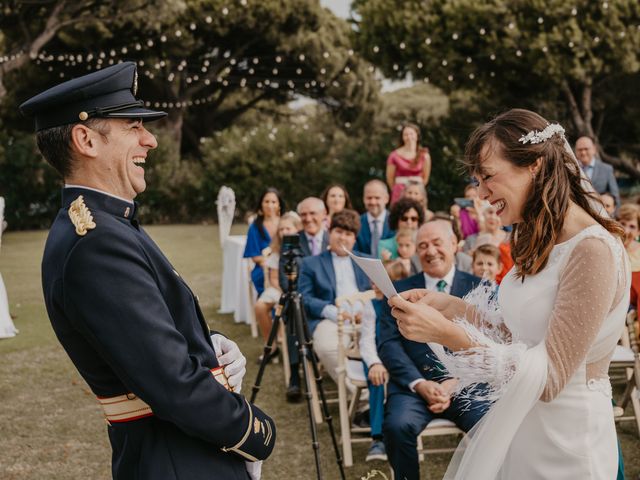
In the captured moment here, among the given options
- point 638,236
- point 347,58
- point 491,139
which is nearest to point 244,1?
point 347,58

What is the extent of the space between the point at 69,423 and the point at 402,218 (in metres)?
3.35

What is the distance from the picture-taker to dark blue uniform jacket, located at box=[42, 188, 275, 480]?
4.93ft

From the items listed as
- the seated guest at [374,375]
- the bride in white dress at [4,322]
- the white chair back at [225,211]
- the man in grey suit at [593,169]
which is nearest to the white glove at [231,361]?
the seated guest at [374,375]

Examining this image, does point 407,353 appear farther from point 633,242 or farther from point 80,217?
point 80,217

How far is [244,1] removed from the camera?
21922mm

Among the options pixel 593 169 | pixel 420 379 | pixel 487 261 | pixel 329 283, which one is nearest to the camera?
pixel 420 379

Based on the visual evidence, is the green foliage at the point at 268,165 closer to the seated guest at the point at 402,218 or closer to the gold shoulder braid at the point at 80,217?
the seated guest at the point at 402,218

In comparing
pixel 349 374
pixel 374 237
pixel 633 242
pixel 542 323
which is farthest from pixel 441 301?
pixel 374 237

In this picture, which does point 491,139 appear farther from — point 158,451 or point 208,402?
point 158,451

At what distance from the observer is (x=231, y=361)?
186 centimetres

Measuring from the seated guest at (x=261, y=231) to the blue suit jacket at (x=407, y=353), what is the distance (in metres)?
3.34

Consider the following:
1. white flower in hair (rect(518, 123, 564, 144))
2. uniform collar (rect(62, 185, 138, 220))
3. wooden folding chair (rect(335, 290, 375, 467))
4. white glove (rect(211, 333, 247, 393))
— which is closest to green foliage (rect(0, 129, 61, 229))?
wooden folding chair (rect(335, 290, 375, 467))

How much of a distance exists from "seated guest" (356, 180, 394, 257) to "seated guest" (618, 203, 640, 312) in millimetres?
2268

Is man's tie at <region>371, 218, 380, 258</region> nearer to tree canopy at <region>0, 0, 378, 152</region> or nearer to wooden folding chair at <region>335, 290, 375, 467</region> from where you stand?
wooden folding chair at <region>335, 290, 375, 467</region>
